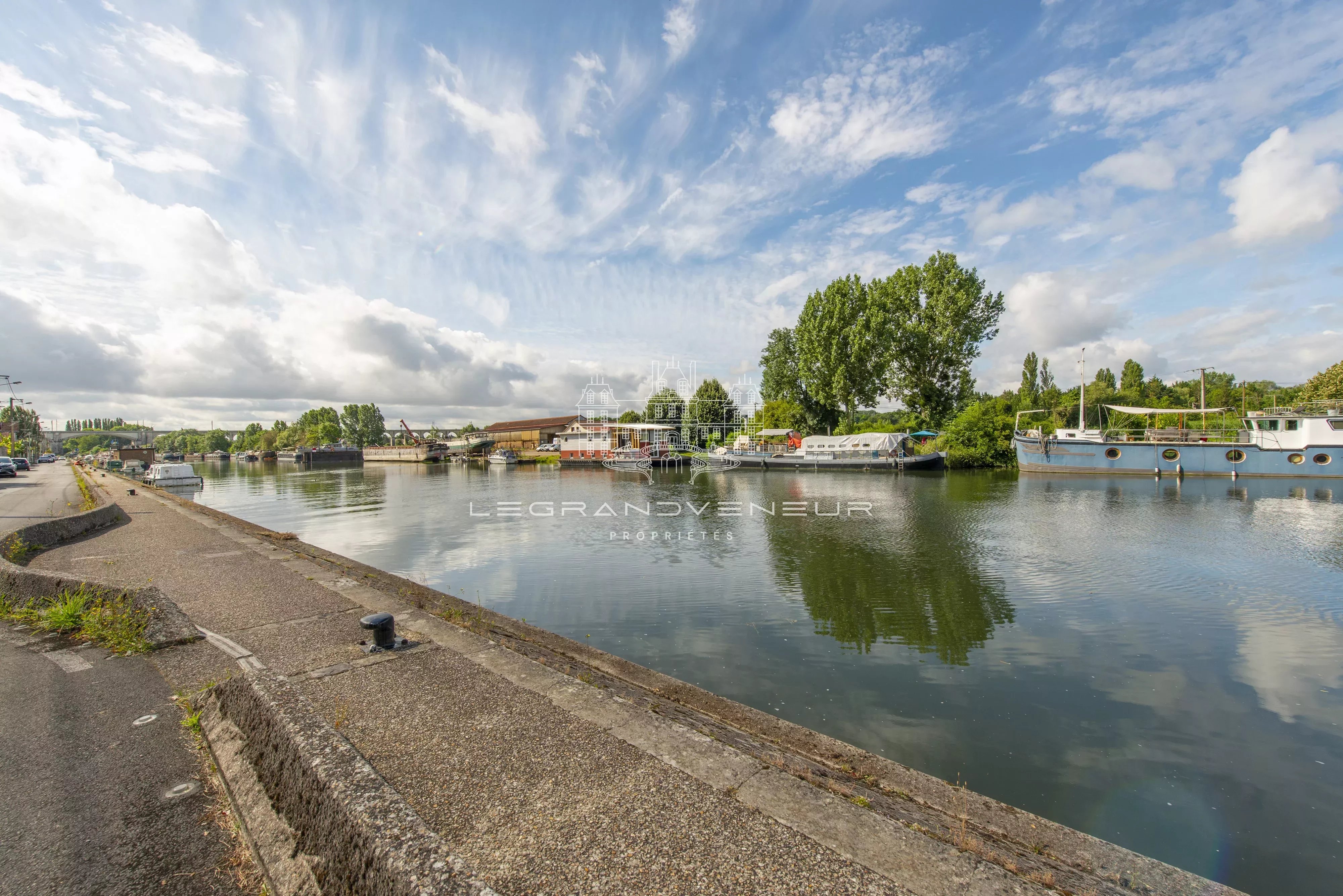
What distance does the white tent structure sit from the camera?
4875 cm

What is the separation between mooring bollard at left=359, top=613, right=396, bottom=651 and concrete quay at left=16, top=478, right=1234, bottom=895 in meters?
0.13

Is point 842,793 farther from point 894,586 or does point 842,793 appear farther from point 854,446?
point 854,446

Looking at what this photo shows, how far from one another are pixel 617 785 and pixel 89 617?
670 centimetres

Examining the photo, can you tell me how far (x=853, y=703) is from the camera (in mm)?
6215

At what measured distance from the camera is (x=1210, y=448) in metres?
35.2

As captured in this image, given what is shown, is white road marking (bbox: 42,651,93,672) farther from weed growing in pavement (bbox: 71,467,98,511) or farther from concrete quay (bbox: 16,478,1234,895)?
weed growing in pavement (bbox: 71,467,98,511)

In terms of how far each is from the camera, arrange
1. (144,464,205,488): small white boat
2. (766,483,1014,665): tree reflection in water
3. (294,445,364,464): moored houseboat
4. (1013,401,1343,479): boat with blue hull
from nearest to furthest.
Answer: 1. (766,483,1014,665): tree reflection in water
2. (1013,401,1343,479): boat with blue hull
3. (144,464,205,488): small white boat
4. (294,445,364,464): moored houseboat

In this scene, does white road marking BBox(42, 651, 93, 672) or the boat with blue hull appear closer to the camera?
white road marking BBox(42, 651, 93, 672)

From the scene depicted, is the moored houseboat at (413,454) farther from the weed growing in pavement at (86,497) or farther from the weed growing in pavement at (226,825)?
the weed growing in pavement at (226,825)

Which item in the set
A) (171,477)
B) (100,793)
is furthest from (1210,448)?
(171,477)

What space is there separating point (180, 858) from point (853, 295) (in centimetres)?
5837

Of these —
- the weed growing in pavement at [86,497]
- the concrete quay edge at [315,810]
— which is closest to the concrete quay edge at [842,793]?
the concrete quay edge at [315,810]

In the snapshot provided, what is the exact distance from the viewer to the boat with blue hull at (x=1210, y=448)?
32719mm

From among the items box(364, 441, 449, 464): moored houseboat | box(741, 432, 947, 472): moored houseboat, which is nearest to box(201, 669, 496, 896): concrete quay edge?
box(741, 432, 947, 472): moored houseboat
